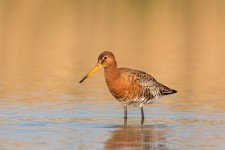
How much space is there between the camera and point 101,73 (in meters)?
24.0

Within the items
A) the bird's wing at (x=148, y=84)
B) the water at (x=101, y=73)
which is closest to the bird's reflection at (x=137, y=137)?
the water at (x=101, y=73)

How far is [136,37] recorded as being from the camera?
117 ft

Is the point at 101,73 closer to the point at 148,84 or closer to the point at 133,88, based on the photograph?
the point at 148,84

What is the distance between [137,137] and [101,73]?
11113 mm

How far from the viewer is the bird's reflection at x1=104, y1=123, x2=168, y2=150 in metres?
12.1

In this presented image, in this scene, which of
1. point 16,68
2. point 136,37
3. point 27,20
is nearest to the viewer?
point 16,68

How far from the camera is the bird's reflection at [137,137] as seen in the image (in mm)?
12055

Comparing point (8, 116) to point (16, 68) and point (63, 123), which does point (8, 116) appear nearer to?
point (63, 123)

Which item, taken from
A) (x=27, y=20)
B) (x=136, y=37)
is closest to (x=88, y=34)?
(x=136, y=37)

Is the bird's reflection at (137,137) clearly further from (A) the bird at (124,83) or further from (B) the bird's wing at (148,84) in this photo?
(B) the bird's wing at (148,84)

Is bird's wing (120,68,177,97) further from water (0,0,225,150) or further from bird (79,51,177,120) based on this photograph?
water (0,0,225,150)

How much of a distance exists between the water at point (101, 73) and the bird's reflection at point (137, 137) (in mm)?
17

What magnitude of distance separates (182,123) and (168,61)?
1217 centimetres

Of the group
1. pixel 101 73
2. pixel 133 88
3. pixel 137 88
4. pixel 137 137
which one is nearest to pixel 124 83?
pixel 133 88
